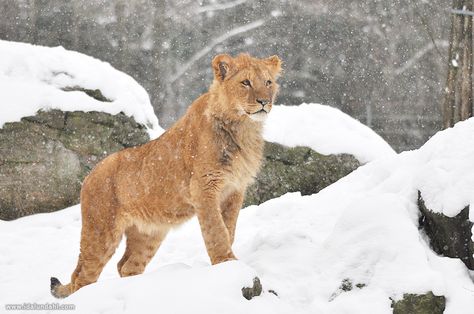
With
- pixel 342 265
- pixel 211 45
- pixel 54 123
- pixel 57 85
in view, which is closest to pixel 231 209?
pixel 342 265

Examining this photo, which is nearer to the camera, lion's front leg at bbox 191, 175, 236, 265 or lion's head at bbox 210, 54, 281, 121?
lion's front leg at bbox 191, 175, 236, 265

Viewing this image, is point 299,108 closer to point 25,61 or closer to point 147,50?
point 25,61

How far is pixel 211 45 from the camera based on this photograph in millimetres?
19938

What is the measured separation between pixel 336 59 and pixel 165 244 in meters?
12.9

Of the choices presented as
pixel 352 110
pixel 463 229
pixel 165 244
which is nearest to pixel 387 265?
pixel 463 229

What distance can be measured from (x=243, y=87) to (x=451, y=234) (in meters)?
1.88

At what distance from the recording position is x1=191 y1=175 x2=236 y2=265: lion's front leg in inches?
187

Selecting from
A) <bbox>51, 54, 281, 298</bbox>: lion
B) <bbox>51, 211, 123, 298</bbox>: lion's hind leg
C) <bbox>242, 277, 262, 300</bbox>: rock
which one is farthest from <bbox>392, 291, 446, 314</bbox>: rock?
<bbox>51, 211, 123, 298</bbox>: lion's hind leg

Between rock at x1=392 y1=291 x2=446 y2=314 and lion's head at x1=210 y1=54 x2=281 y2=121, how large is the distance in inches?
68.0

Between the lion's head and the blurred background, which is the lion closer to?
the lion's head

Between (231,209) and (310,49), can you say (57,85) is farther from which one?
(310,49)

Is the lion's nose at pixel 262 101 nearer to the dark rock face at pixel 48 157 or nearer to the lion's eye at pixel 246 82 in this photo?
the lion's eye at pixel 246 82

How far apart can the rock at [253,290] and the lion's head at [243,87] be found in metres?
1.31

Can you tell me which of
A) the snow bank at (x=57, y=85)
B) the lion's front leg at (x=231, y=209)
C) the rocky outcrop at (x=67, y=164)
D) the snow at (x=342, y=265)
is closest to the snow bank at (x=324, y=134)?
the rocky outcrop at (x=67, y=164)
